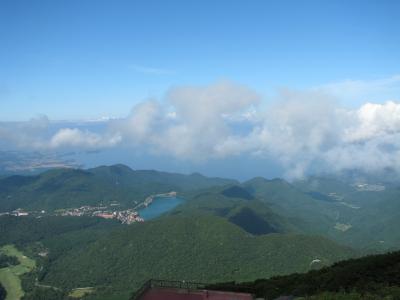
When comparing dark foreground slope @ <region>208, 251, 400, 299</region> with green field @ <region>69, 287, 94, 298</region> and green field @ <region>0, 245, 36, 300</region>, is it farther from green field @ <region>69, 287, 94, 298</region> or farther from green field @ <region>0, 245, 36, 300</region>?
green field @ <region>0, 245, 36, 300</region>

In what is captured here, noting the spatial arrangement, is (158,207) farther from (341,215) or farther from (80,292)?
(80,292)

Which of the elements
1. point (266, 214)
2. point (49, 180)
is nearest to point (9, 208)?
point (49, 180)

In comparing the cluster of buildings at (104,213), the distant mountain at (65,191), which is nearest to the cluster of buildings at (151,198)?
the distant mountain at (65,191)

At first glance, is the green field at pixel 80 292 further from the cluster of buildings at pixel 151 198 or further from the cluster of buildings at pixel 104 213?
the cluster of buildings at pixel 151 198

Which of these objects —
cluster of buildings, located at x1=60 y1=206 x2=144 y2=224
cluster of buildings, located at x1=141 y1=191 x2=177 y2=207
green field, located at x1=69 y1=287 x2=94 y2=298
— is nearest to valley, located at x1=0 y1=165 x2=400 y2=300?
green field, located at x1=69 y1=287 x2=94 y2=298

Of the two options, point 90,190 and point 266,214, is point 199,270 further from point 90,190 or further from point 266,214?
point 90,190
